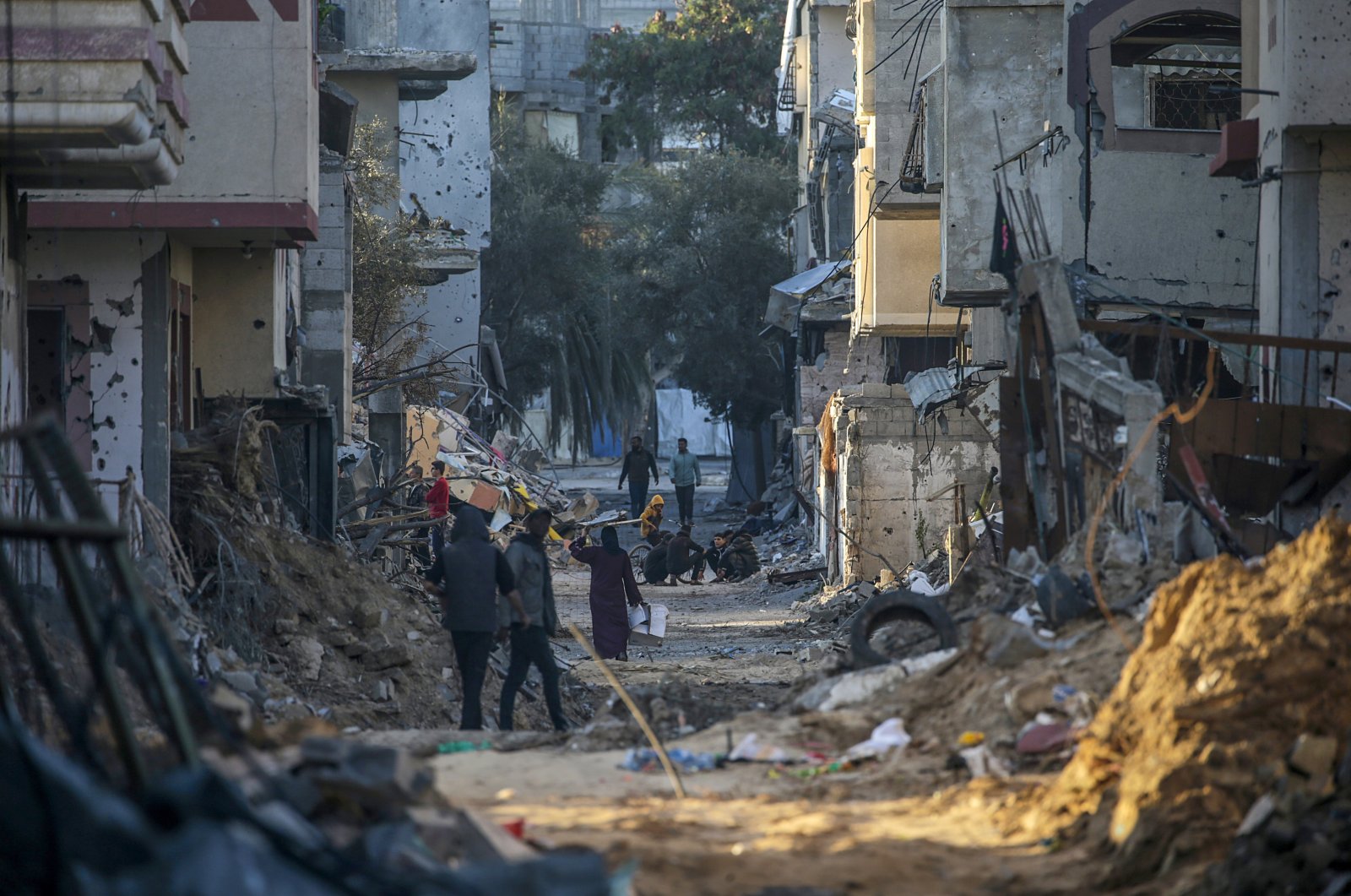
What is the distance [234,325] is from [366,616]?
339cm

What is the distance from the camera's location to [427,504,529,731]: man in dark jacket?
11594 millimetres

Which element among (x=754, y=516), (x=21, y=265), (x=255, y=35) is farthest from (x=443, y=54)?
(x=21, y=265)

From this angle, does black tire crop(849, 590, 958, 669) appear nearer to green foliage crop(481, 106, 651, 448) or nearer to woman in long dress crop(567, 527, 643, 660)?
woman in long dress crop(567, 527, 643, 660)

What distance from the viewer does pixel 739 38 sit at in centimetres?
4975

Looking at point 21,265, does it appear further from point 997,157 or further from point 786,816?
point 997,157

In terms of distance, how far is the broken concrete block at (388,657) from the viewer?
45.0 feet

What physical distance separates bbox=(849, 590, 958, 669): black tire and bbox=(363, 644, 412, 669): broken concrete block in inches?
182

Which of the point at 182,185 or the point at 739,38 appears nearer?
the point at 182,185

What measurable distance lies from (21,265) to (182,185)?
230cm

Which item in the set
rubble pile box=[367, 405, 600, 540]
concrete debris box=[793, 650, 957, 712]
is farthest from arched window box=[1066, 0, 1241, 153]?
rubble pile box=[367, 405, 600, 540]

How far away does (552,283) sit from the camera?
42219mm

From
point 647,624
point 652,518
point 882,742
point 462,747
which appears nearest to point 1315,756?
point 882,742

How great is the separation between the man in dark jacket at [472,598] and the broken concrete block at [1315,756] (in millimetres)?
6094

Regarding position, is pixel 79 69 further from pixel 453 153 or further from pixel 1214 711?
pixel 453 153
